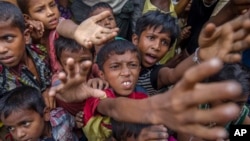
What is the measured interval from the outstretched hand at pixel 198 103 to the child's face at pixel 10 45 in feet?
3.56

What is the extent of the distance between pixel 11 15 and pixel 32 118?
0.60 m

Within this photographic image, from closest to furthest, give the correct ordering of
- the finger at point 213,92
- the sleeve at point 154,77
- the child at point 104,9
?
the finger at point 213,92, the sleeve at point 154,77, the child at point 104,9

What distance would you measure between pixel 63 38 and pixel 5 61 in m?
0.42

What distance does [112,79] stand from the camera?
219 centimetres

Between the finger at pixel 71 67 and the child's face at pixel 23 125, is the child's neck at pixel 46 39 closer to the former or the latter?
the child's face at pixel 23 125

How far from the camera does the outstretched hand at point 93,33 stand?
187 cm

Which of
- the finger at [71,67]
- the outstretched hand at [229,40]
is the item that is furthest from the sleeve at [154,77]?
the finger at [71,67]

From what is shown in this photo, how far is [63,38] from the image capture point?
7.97ft

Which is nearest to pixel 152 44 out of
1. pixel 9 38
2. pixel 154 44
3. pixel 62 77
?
pixel 154 44

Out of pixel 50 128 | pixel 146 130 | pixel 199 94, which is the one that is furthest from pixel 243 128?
pixel 50 128

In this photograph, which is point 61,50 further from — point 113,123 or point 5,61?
point 113,123

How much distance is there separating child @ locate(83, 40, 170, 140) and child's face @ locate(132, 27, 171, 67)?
27 cm

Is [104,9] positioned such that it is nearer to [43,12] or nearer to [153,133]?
[43,12]

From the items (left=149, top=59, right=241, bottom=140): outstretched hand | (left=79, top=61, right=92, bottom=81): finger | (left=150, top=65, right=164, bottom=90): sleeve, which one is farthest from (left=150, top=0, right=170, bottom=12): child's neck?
(left=149, top=59, right=241, bottom=140): outstretched hand
